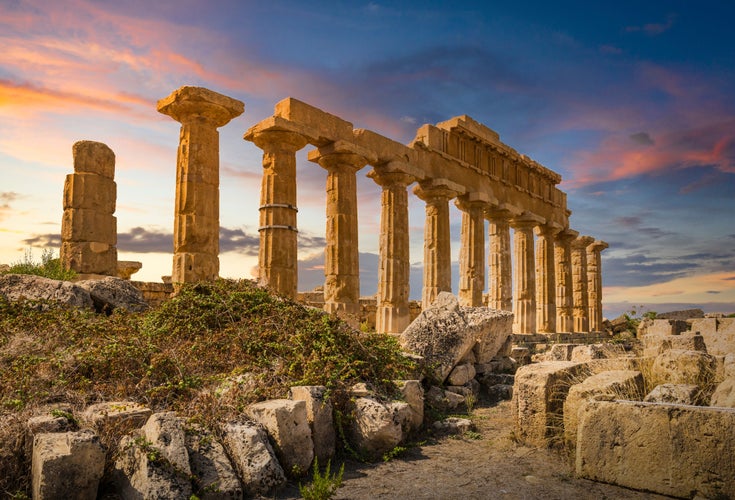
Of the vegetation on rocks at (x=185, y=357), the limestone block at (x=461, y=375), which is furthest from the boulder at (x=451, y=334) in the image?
the vegetation on rocks at (x=185, y=357)

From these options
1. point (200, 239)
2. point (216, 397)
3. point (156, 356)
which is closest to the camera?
point (216, 397)

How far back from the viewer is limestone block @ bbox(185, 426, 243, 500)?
470 cm

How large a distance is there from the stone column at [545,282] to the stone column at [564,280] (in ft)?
6.50

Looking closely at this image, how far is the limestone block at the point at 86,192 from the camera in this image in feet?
Answer: 41.6

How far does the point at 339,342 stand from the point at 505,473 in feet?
9.05

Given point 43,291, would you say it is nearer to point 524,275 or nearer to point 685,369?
point 685,369

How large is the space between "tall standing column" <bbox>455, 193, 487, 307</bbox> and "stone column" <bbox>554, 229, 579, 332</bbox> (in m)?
8.97

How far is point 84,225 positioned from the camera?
12680mm

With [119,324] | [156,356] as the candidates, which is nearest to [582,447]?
[156,356]

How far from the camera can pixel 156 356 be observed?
6617 mm

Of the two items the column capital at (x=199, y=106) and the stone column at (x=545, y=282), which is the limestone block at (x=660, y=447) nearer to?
the column capital at (x=199, y=106)

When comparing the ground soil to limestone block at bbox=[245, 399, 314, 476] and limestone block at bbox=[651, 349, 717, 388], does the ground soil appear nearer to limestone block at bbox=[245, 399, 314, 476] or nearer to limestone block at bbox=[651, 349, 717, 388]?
limestone block at bbox=[245, 399, 314, 476]

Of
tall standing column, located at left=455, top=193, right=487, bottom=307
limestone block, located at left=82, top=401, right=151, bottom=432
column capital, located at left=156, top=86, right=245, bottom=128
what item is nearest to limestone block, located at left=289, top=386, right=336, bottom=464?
limestone block, located at left=82, top=401, right=151, bottom=432

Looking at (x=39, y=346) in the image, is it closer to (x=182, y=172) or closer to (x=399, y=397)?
(x=399, y=397)
